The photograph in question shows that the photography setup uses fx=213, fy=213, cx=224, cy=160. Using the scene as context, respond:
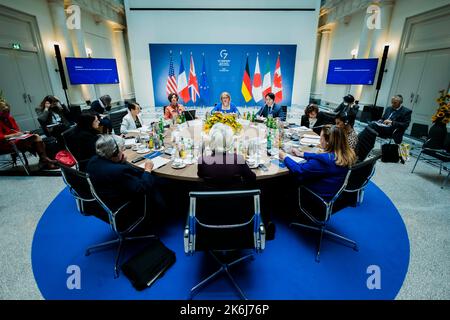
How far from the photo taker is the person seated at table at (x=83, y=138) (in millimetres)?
2820

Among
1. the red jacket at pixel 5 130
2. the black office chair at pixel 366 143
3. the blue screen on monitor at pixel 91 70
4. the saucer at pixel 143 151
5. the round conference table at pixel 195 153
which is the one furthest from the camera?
the blue screen on monitor at pixel 91 70

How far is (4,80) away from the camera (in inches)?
203

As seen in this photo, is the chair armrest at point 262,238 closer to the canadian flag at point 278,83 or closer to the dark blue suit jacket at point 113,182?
the dark blue suit jacket at point 113,182

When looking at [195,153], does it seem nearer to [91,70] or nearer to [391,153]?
[391,153]

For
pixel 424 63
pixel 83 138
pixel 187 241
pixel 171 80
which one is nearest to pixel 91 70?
pixel 171 80

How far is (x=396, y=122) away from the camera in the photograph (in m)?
4.69

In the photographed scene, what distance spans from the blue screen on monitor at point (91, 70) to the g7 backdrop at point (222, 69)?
1480mm

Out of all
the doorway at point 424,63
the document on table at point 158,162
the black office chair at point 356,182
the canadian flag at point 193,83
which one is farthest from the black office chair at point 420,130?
the canadian flag at point 193,83

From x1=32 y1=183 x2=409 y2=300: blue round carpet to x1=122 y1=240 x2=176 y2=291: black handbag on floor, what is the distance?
56mm

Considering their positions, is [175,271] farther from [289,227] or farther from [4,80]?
[4,80]

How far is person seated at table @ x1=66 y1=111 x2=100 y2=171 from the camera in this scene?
2.82 meters

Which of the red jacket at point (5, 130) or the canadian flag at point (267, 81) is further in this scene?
the canadian flag at point (267, 81)

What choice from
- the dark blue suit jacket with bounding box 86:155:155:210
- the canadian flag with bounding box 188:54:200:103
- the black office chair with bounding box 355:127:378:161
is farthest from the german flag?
the dark blue suit jacket with bounding box 86:155:155:210

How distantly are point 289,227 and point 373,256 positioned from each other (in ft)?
2.91
